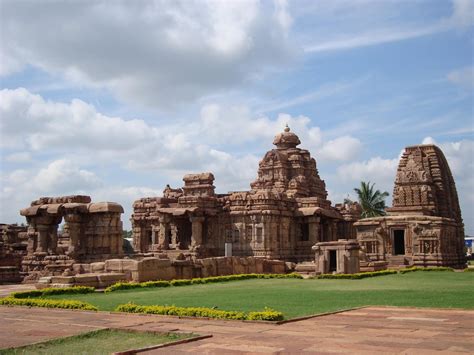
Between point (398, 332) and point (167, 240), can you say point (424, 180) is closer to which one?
point (167, 240)

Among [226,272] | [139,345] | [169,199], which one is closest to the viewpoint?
[139,345]

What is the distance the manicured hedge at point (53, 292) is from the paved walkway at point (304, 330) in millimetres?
4019

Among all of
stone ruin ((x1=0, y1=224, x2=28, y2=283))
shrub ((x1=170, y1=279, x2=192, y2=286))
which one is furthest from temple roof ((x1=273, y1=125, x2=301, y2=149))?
shrub ((x1=170, y1=279, x2=192, y2=286))

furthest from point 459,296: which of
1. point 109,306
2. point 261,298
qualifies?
point 109,306

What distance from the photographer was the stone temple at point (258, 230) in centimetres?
2839

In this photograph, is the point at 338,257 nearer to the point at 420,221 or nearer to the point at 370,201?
the point at 420,221

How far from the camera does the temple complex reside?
130ft

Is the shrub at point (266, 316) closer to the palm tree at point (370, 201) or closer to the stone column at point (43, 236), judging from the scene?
the stone column at point (43, 236)

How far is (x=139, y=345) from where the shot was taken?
8.33 m

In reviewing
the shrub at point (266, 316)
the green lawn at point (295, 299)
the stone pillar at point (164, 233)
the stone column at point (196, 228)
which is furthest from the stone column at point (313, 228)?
the shrub at point (266, 316)

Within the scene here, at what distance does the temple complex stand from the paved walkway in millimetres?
23305

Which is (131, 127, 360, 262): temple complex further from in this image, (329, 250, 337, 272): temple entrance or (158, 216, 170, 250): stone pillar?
(329, 250, 337, 272): temple entrance

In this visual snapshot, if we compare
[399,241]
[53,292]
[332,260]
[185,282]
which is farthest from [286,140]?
[53,292]

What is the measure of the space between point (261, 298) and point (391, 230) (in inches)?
994
